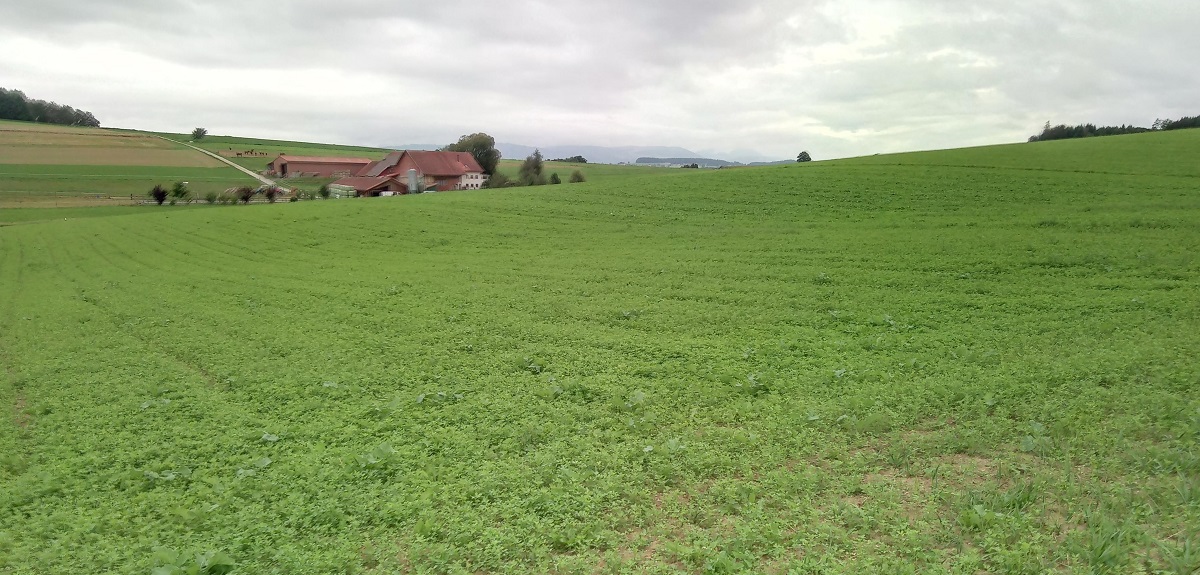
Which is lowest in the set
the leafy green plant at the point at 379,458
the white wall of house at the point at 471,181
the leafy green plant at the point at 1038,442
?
the leafy green plant at the point at 379,458

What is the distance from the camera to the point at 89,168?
73.4 meters

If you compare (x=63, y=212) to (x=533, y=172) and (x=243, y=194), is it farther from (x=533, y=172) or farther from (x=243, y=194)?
(x=533, y=172)

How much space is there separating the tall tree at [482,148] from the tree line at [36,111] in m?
89.3

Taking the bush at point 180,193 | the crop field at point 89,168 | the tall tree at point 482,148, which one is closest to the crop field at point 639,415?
the bush at point 180,193

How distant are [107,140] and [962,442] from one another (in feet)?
404

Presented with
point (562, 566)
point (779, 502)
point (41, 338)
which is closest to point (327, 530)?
point (562, 566)

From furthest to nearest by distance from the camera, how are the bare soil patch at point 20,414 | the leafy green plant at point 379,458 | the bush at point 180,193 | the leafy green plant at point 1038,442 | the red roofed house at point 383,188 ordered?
the red roofed house at point 383,188 < the bush at point 180,193 < the bare soil patch at point 20,414 < the leafy green plant at point 379,458 < the leafy green plant at point 1038,442

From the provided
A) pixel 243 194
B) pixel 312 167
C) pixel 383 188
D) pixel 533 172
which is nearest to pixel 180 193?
pixel 243 194

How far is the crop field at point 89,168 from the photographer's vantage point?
60.7m

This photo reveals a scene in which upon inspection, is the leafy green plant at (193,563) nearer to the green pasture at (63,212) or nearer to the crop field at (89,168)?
the green pasture at (63,212)

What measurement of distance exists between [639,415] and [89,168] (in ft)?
313

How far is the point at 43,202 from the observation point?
57.1m

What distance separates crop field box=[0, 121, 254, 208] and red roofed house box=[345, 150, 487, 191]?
20.7 metres

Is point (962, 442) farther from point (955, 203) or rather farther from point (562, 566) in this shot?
Result: point (955, 203)
